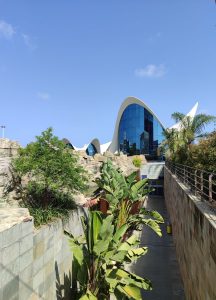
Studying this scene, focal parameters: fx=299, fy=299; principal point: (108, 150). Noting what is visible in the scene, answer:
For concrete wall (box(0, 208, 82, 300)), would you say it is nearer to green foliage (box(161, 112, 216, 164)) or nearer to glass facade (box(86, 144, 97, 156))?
green foliage (box(161, 112, 216, 164))

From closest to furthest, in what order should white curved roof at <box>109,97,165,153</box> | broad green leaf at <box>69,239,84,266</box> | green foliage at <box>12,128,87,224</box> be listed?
broad green leaf at <box>69,239,84,266</box>
green foliage at <box>12,128,87,224</box>
white curved roof at <box>109,97,165,153</box>

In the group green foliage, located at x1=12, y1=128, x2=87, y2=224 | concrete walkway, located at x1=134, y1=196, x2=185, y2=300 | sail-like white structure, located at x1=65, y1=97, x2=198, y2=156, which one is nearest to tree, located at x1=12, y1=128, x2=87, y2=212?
green foliage, located at x1=12, y1=128, x2=87, y2=224

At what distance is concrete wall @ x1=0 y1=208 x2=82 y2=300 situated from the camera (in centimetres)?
561

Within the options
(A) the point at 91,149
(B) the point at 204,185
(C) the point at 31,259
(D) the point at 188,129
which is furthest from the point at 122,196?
(A) the point at 91,149

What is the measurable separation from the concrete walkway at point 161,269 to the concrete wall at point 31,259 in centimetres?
453

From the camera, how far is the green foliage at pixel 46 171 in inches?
331

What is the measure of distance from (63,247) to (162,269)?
23.6 feet

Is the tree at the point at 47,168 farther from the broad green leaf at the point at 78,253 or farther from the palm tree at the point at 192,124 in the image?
the palm tree at the point at 192,124

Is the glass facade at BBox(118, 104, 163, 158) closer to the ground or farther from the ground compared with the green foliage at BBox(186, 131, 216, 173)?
farther from the ground

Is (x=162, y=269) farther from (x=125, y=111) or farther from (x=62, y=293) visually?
(x=125, y=111)

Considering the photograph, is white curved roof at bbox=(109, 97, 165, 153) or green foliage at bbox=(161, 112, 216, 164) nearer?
green foliage at bbox=(161, 112, 216, 164)

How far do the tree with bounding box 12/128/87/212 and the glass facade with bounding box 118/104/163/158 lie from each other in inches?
2279

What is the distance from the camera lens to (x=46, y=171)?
28.3 feet

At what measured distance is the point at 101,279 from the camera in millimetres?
8406
